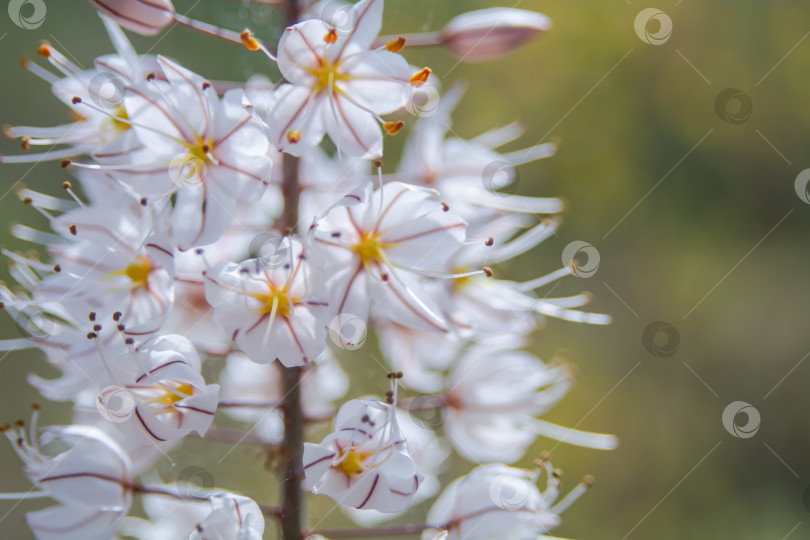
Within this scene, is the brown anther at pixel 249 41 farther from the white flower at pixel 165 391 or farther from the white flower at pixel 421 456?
the white flower at pixel 421 456

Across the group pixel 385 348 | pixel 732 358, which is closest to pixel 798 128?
pixel 732 358

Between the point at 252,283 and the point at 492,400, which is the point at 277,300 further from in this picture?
the point at 492,400

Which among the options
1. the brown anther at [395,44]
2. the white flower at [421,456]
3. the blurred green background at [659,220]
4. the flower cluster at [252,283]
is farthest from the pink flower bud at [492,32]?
the blurred green background at [659,220]

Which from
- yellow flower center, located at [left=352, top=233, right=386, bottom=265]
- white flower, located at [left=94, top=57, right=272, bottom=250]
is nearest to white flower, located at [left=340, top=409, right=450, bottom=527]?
yellow flower center, located at [left=352, top=233, right=386, bottom=265]

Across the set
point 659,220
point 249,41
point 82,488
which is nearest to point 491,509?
point 82,488

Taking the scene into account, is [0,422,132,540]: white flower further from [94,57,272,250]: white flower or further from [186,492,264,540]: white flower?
[94,57,272,250]: white flower

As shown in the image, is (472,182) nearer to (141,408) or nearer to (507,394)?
(507,394)

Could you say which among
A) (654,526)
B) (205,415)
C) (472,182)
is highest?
(472,182)
